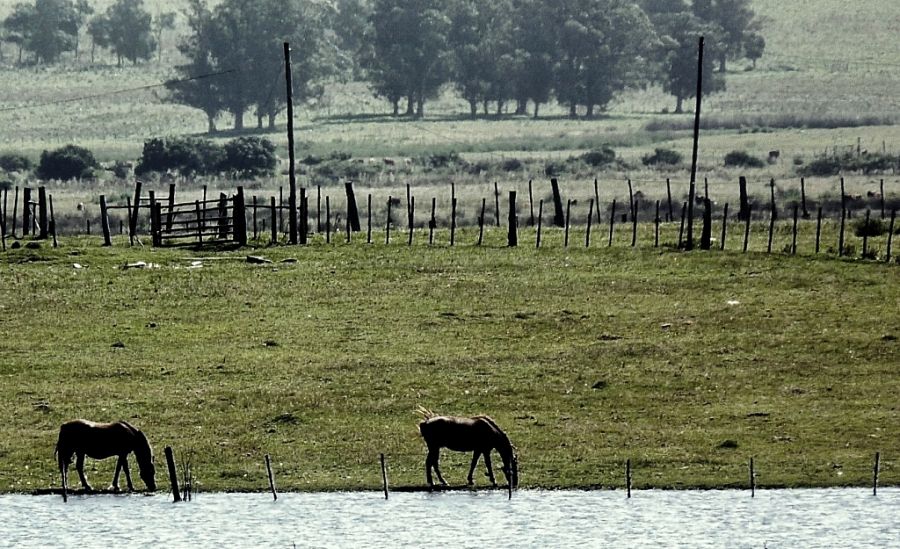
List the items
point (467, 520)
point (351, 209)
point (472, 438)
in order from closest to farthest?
point (467, 520) → point (472, 438) → point (351, 209)

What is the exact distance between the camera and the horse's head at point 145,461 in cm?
2850

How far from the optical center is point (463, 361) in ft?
132

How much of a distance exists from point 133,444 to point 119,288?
23353mm

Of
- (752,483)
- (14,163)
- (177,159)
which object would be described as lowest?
(14,163)

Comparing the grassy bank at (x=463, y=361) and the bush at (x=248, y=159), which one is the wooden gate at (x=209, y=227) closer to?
the grassy bank at (x=463, y=361)

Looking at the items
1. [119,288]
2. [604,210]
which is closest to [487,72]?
[604,210]

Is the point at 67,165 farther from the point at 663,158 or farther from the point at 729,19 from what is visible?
the point at 729,19

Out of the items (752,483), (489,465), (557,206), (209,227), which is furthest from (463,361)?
(557,206)

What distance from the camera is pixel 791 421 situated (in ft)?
110

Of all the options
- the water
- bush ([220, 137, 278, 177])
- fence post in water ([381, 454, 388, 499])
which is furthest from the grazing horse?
bush ([220, 137, 278, 177])

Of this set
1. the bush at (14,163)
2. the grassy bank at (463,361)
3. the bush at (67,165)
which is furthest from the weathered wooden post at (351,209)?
the bush at (14,163)

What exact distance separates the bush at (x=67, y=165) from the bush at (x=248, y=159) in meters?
8.87

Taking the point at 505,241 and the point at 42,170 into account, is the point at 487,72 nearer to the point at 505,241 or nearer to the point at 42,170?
the point at 42,170

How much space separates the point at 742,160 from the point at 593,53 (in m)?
56.7
